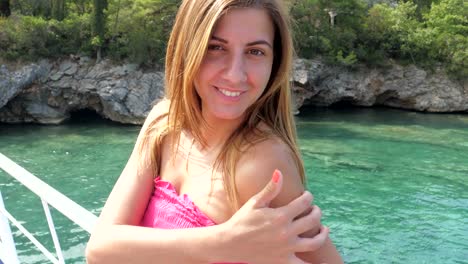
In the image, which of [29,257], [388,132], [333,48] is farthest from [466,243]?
[333,48]

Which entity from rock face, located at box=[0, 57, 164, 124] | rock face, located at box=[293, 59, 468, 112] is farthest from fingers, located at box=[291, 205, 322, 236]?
rock face, located at box=[293, 59, 468, 112]

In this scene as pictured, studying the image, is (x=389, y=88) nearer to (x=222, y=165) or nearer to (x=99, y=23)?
(x=99, y=23)

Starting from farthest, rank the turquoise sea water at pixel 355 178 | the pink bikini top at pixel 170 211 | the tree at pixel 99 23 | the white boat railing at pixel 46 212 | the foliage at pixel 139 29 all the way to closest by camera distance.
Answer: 1. the foliage at pixel 139 29
2. the tree at pixel 99 23
3. the turquoise sea water at pixel 355 178
4. the white boat railing at pixel 46 212
5. the pink bikini top at pixel 170 211

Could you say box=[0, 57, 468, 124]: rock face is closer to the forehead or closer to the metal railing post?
the metal railing post

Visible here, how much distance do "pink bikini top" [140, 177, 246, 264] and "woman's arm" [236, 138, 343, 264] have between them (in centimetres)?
13

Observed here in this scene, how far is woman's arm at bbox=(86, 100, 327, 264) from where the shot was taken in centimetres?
88

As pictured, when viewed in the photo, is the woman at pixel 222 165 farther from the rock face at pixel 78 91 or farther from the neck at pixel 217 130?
the rock face at pixel 78 91

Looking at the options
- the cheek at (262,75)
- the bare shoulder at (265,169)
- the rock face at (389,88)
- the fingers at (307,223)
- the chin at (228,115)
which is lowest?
the rock face at (389,88)

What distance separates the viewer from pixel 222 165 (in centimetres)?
107

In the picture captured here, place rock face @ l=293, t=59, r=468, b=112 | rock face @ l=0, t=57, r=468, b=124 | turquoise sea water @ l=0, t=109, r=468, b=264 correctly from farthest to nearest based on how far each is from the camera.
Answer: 1. rock face @ l=293, t=59, r=468, b=112
2. rock face @ l=0, t=57, r=468, b=124
3. turquoise sea water @ l=0, t=109, r=468, b=264

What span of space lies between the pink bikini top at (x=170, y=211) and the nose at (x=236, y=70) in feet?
1.00

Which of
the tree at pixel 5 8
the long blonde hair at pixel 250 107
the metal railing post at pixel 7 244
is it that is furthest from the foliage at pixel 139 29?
the long blonde hair at pixel 250 107

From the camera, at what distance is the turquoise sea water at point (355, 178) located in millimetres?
8500

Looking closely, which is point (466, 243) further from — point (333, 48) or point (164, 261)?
point (333, 48)
